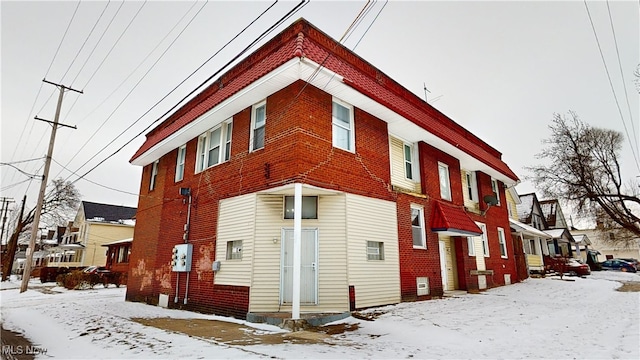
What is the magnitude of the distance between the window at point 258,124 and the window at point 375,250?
451cm

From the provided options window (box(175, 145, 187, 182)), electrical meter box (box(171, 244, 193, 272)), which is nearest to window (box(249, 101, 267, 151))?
electrical meter box (box(171, 244, 193, 272))

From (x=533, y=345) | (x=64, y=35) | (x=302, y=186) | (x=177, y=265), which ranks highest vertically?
(x=64, y=35)

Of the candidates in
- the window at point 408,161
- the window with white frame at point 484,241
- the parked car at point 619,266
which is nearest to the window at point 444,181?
the window at point 408,161

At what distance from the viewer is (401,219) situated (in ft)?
38.1

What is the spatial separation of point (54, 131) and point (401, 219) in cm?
2203

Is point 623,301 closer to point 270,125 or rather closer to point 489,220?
point 489,220

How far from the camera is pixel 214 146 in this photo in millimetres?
12344

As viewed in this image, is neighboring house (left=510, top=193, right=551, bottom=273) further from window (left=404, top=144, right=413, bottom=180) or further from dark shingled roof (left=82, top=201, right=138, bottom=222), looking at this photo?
dark shingled roof (left=82, top=201, right=138, bottom=222)

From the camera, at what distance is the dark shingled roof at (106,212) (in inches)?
1679

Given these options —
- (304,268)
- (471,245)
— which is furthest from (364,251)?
(471,245)

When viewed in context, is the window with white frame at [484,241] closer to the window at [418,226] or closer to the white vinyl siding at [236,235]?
the window at [418,226]

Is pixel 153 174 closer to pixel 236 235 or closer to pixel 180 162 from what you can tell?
pixel 180 162

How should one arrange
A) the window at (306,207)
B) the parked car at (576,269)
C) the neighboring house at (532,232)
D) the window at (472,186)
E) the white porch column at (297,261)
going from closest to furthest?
the white porch column at (297,261), the window at (306,207), the window at (472,186), the parked car at (576,269), the neighboring house at (532,232)

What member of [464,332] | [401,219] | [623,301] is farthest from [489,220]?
[464,332]
